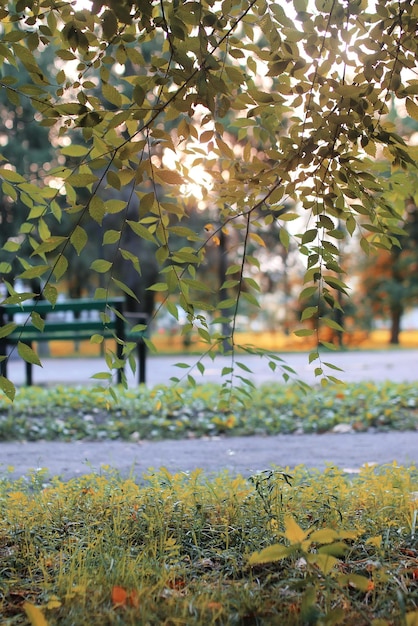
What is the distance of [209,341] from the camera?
268 centimetres

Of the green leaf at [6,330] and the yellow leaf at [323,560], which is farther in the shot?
the green leaf at [6,330]

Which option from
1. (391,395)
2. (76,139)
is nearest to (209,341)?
(391,395)

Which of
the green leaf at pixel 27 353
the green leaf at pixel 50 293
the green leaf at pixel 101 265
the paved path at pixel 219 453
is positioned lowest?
the paved path at pixel 219 453

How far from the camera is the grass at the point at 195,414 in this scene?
18.0 feet

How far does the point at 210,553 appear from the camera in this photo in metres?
2.26

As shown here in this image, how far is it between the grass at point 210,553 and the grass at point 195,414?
93.7 inches

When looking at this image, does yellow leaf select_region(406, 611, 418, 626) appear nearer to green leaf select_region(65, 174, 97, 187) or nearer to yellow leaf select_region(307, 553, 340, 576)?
yellow leaf select_region(307, 553, 340, 576)

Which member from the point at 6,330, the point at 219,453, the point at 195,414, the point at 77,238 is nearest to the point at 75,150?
the point at 77,238

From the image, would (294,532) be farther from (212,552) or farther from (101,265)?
(101,265)

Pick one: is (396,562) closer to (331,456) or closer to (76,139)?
(331,456)

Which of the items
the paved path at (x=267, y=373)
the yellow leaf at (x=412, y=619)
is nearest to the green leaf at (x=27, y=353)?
the yellow leaf at (x=412, y=619)

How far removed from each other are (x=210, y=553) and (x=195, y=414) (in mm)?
3898

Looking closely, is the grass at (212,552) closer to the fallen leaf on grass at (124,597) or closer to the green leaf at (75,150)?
the fallen leaf on grass at (124,597)

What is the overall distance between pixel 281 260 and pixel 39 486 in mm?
20786
